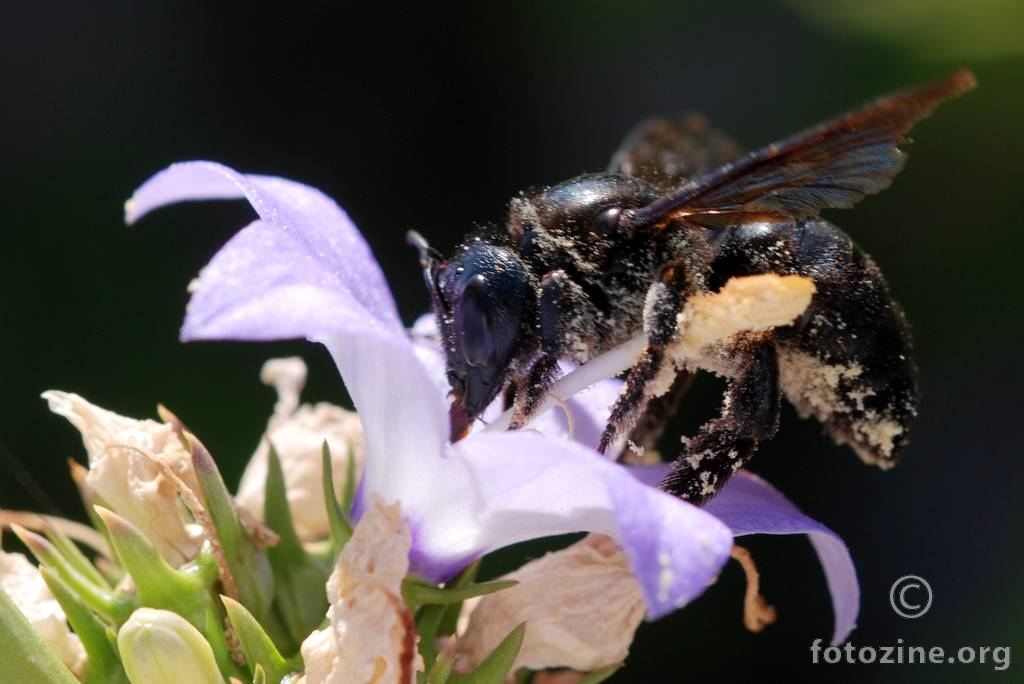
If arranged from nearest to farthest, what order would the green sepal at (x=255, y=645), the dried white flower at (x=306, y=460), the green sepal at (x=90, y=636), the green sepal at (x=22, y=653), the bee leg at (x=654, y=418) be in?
the green sepal at (x=22, y=653), the green sepal at (x=255, y=645), the green sepal at (x=90, y=636), the bee leg at (x=654, y=418), the dried white flower at (x=306, y=460)

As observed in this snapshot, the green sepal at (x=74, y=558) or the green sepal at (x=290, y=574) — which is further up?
the green sepal at (x=74, y=558)

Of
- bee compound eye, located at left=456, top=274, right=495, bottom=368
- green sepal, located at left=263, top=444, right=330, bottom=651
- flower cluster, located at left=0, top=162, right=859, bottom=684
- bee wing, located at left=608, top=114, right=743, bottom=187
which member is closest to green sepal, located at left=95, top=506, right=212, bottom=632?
flower cluster, located at left=0, top=162, right=859, bottom=684

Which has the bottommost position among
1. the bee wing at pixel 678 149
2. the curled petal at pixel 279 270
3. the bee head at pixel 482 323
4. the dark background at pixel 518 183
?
the dark background at pixel 518 183

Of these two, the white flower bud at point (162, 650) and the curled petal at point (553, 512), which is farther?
the white flower bud at point (162, 650)

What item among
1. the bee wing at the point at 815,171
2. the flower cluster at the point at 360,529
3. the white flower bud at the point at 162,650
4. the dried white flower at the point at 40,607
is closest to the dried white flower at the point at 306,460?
the flower cluster at the point at 360,529

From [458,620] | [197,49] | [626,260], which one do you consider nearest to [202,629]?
[458,620]

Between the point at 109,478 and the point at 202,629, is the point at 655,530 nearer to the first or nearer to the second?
the point at 202,629

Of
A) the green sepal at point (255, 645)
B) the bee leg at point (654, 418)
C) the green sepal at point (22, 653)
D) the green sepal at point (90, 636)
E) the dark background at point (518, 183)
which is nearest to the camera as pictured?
the green sepal at point (22, 653)

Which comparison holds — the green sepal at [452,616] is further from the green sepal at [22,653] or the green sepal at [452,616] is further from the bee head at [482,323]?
the green sepal at [22,653]
